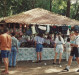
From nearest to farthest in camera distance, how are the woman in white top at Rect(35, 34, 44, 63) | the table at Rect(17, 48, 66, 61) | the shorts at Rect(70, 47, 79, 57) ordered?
the shorts at Rect(70, 47, 79, 57) < the woman in white top at Rect(35, 34, 44, 63) < the table at Rect(17, 48, 66, 61)

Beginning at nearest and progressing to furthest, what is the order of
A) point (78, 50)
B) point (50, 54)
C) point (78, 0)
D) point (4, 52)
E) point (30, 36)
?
point (4, 52) → point (78, 50) → point (50, 54) → point (30, 36) → point (78, 0)

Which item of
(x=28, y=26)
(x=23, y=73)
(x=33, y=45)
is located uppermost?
(x=28, y=26)

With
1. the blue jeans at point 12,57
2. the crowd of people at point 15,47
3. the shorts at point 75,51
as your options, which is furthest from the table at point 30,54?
the shorts at point 75,51

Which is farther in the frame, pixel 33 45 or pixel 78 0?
pixel 78 0

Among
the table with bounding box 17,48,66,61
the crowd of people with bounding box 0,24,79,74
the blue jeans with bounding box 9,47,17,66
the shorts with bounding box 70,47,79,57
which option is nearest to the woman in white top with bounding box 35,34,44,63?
the crowd of people with bounding box 0,24,79,74

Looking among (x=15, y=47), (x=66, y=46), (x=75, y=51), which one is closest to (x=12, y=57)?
(x=15, y=47)

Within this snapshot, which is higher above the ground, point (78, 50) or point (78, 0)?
point (78, 0)

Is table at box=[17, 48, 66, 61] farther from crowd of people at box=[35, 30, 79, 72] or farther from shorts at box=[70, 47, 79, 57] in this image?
shorts at box=[70, 47, 79, 57]

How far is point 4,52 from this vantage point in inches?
286

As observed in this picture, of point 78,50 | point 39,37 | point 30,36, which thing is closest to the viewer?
point 78,50

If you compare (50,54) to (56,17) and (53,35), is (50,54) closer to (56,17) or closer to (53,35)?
(53,35)

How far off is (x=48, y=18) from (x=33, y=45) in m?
2.30

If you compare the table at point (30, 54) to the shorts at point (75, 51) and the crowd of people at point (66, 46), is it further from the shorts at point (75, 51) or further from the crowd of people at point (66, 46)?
the shorts at point (75, 51)

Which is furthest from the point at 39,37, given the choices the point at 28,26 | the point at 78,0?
the point at 78,0
